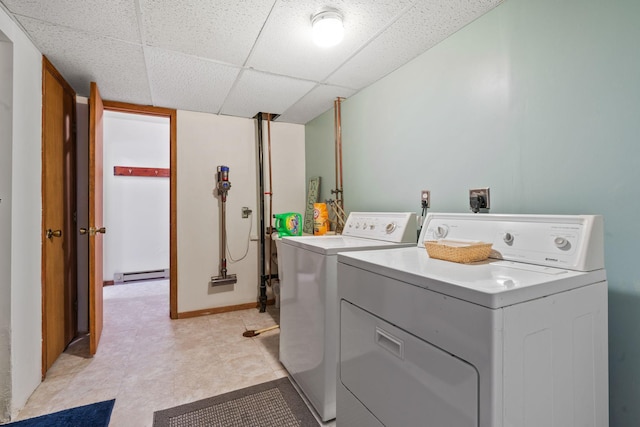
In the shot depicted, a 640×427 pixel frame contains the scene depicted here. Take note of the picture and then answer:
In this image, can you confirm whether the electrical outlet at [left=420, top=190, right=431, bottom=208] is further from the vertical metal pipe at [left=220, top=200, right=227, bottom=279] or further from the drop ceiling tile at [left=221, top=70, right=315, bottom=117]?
the vertical metal pipe at [left=220, top=200, right=227, bottom=279]

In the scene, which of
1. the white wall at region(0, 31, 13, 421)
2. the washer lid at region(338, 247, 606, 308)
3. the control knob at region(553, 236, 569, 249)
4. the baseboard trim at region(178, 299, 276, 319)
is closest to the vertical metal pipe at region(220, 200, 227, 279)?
the baseboard trim at region(178, 299, 276, 319)

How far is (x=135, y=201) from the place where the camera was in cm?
450

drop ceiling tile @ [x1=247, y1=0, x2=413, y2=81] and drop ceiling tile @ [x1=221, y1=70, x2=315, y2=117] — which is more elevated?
drop ceiling tile @ [x1=221, y1=70, x2=315, y2=117]

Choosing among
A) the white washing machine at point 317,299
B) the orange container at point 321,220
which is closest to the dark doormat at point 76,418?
the white washing machine at point 317,299

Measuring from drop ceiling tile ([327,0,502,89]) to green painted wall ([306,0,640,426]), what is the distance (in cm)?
6

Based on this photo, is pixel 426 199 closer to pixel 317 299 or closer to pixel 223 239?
pixel 317 299

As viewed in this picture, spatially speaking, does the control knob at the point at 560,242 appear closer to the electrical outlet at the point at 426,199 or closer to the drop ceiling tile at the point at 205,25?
the electrical outlet at the point at 426,199

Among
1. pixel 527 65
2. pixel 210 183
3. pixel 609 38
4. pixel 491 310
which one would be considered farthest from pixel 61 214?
pixel 609 38

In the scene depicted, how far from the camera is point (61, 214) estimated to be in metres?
2.24

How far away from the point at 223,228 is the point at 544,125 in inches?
111

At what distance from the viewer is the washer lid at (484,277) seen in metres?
0.74

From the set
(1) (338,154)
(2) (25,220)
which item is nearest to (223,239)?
(1) (338,154)

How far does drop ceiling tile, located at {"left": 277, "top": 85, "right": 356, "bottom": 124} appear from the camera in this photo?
2.53 metres

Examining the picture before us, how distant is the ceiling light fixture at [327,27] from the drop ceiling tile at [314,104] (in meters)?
0.87
